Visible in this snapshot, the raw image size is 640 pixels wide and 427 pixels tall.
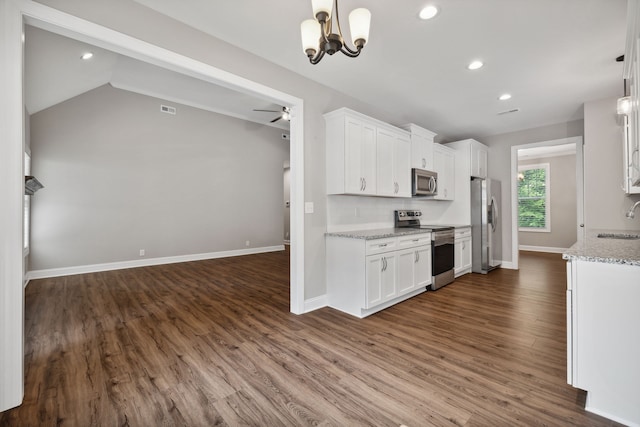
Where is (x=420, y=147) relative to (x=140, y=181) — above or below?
above

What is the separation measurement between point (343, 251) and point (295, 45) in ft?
7.25

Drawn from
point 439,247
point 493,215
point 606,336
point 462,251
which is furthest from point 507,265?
point 606,336

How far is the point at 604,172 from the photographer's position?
13.1ft

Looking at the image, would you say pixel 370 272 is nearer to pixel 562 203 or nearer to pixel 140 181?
pixel 140 181

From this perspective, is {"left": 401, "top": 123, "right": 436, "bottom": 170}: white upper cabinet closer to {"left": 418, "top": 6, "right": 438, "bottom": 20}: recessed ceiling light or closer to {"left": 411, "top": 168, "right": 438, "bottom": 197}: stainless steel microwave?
{"left": 411, "top": 168, "right": 438, "bottom": 197}: stainless steel microwave

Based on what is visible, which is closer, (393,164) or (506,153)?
(393,164)

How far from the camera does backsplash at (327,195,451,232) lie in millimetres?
3639

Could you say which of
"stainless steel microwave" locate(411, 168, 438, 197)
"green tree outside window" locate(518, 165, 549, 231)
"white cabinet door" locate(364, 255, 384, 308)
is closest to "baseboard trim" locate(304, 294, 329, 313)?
"white cabinet door" locate(364, 255, 384, 308)

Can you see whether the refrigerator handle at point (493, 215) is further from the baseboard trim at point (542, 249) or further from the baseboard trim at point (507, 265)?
the baseboard trim at point (542, 249)

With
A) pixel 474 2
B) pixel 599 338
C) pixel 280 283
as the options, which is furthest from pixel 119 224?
pixel 599 338

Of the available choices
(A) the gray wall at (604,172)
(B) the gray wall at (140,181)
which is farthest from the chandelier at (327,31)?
(B) the gray wall at (140,181)

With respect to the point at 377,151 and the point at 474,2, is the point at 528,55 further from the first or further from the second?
the point at 377,151

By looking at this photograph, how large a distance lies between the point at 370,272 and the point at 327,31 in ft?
7.46

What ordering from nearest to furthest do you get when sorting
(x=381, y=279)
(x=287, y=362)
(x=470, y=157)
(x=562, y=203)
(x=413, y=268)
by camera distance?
(x=287, y=362) → (x=381, y=279) → (x=413, y=268) → (x=470, y=157) → (x=562, y=203)
